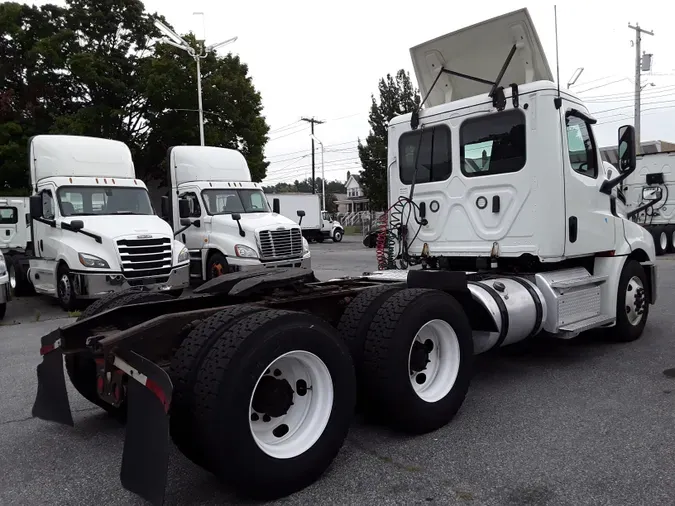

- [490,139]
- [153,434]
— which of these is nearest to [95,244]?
[490,139]

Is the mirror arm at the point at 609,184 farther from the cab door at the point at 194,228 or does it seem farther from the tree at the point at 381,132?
the tree at the point at 381,132

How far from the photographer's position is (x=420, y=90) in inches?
263

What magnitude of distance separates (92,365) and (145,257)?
6.53m

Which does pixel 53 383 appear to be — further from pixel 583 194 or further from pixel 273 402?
pixel 583 194

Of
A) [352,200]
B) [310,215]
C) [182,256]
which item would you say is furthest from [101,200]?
[352,200]

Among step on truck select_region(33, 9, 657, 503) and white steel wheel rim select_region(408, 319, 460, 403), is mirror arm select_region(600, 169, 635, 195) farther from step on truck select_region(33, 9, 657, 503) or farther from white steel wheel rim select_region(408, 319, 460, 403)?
white steel wheel rim select_region(408, 319, 460, 403)

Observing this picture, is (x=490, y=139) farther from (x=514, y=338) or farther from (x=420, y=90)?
(x=514, y=338)

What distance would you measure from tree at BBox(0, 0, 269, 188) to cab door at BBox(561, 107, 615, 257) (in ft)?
83.3

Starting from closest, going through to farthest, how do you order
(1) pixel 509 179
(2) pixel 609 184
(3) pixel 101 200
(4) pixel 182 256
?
(1) pixel 509 179, (2) pixel 609 184, (3) pixel 101 200, (4) pixel 182 256

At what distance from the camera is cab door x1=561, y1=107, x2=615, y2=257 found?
545 centimetres

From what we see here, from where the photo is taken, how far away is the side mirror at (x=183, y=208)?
13.4 meters

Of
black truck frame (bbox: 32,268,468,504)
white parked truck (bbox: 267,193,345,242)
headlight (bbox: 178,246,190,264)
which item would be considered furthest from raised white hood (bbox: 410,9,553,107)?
white parked truck (bbox: 267,193,345,242)

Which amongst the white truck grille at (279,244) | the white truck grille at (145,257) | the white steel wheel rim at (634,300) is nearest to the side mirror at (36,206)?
the white truck grille at (145,257)

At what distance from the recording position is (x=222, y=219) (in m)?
12.8
